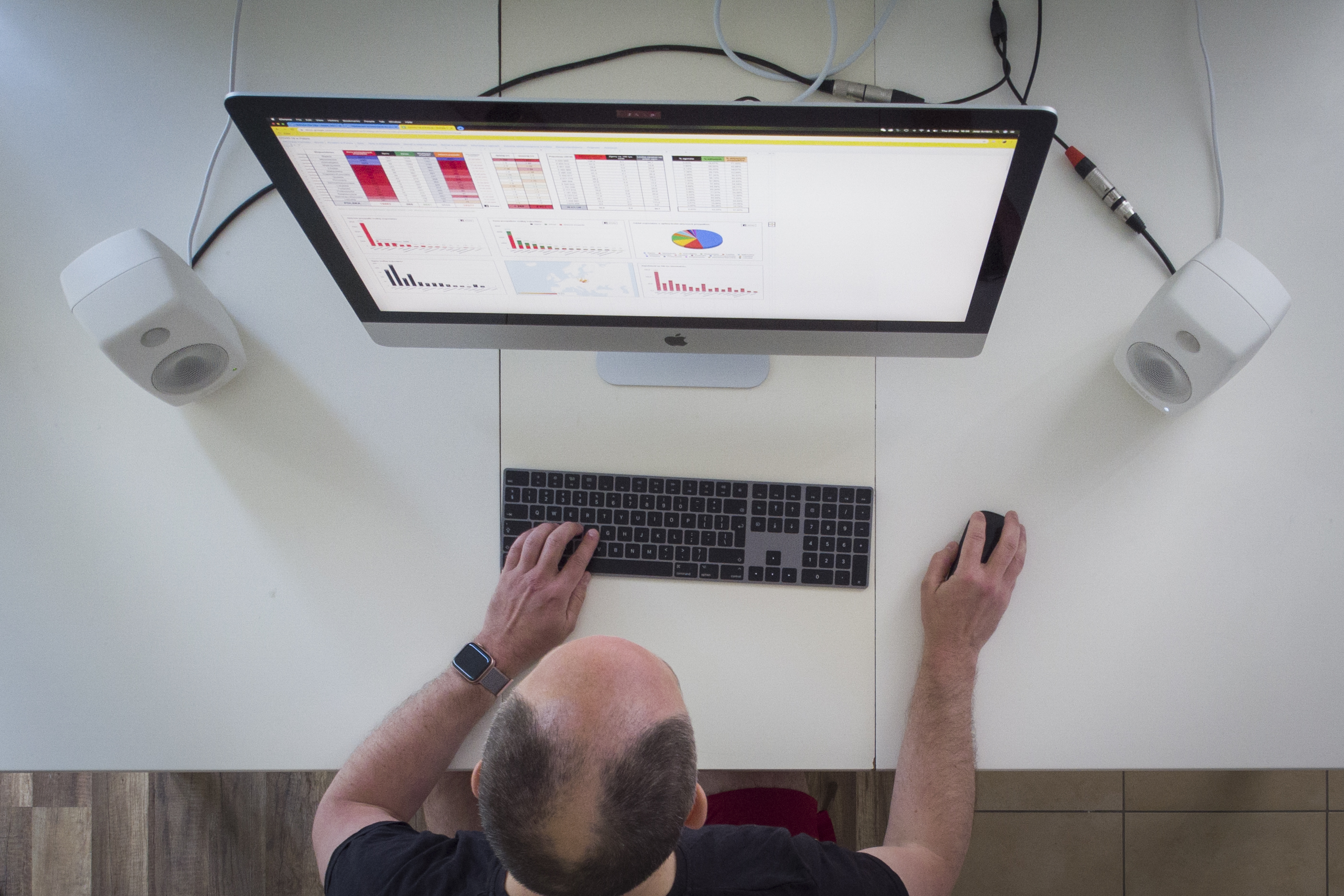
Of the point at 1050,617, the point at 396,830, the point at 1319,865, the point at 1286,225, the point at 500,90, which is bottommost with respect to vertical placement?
the point at 1319,865

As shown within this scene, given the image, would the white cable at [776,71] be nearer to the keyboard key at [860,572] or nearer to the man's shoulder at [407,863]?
the keyboard key at [860,572]

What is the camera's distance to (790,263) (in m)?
0.79

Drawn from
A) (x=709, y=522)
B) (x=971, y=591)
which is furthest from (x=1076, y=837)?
(x=709, y=522)

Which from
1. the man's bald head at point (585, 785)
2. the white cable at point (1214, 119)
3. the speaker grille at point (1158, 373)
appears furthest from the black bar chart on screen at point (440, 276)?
the white cable at point (1214, 119)

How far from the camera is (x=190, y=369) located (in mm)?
983

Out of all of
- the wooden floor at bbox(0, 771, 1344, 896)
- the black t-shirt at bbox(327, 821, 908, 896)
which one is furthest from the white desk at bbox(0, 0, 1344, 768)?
the wooden floor at bbox(0, 771, 1344, 896)

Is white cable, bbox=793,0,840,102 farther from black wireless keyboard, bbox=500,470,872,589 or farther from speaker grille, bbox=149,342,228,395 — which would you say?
speaker grille, bbox=149,342,228,395

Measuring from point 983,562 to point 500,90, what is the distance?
2.86ft

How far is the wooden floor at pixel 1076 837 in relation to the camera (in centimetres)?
158

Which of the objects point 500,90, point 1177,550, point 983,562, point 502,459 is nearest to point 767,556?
point 983,562

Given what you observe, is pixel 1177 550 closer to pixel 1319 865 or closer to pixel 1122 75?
pixel 1122 75

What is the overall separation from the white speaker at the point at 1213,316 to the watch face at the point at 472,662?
0.88m

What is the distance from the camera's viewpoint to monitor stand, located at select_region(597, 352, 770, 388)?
3.29 feet

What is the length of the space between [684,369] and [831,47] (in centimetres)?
46
